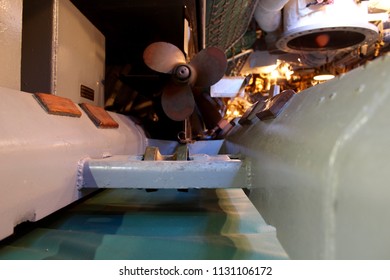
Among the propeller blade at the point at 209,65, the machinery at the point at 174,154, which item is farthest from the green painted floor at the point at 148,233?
the propeller blade at the point at 209,65

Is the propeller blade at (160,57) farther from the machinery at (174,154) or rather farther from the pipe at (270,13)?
the pipe at (270,13)

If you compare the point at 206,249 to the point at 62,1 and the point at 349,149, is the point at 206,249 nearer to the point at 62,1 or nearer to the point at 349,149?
the point at 349,149

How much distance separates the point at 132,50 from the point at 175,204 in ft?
8.48

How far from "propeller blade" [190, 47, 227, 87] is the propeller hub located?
6.0 inches

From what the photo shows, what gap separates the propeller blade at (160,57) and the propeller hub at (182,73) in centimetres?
9

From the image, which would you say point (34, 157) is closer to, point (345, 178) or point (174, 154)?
point (174, 154)

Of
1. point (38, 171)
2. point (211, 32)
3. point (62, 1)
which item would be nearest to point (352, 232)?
point (38, 171)

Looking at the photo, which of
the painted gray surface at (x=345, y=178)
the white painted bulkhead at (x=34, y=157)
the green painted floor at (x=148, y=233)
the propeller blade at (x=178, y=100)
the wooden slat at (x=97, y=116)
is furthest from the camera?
the propeller blade at (x=178, y=100)

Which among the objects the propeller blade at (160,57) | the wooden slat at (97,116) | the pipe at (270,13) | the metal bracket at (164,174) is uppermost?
the pipe at (270,13)

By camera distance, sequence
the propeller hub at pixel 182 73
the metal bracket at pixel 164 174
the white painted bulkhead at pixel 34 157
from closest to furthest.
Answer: the white painted bulkhead at pixel 34 157, the metal bracket at pixel 164 174, the propeller hub at pixel 182 73

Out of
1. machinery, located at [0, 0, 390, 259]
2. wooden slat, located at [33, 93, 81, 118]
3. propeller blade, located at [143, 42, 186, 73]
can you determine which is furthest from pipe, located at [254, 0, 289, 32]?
wooden slat, located at [33, 93, 81, 118]

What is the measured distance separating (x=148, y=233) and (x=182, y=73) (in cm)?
159

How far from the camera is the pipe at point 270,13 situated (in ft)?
12.9

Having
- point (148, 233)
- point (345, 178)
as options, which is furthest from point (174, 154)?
point (345, 178)
